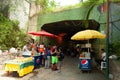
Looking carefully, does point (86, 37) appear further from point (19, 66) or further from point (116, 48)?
point (19, 66)

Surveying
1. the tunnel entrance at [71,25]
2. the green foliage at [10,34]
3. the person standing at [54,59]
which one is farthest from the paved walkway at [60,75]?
the tunnel entrance at [71,25]

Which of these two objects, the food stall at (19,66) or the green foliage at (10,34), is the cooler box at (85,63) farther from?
the green foliage at (10,34)

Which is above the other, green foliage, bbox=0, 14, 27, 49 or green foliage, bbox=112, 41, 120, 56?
green foliage, bbox=0, 14, 27, 49

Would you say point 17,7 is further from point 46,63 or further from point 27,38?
point 46,63

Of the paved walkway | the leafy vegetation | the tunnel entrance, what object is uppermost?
the tunnel entrance

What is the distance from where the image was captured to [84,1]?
1598cm

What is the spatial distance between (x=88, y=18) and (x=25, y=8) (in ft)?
19.8

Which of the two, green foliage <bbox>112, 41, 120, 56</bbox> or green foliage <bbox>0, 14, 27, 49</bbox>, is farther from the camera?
green foliage <bbox>0, 14, 27, 49</bbox>

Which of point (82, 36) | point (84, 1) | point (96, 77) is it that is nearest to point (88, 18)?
point (84, 1)

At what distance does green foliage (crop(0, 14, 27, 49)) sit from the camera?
52.7ft

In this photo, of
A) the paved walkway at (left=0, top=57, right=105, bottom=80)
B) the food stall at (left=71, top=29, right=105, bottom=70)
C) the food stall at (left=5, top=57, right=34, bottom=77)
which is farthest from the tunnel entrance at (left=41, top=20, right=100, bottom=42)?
the food stall at (left=5, top=57, right=34, bottom=77)

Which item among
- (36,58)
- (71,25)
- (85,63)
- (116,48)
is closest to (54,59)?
(36,58)

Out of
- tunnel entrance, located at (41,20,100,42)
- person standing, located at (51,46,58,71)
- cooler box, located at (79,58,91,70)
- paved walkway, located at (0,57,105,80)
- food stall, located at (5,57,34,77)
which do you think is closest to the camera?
paved walkway, located at (0,57,105,80)

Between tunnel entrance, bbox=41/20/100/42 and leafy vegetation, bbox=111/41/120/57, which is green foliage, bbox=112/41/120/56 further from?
tunnel entrance, bbox=41/20/100/42
